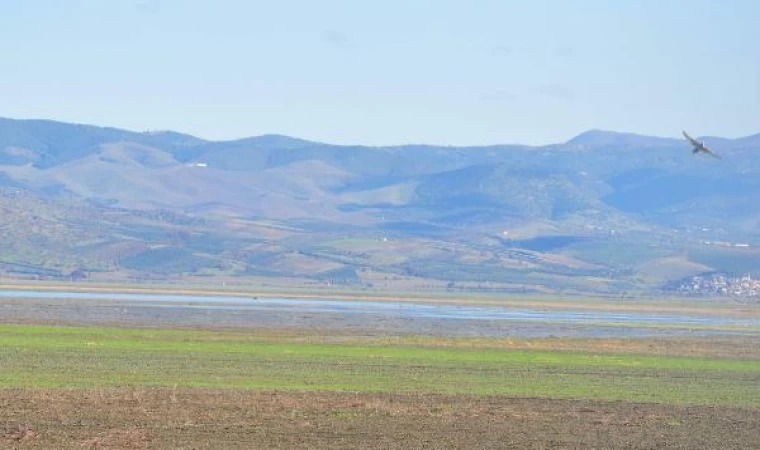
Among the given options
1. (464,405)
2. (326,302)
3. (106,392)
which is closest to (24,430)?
(106,392)

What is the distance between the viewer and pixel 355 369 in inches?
2388

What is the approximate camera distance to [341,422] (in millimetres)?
43781

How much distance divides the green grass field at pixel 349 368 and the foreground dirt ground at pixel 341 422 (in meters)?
3.13

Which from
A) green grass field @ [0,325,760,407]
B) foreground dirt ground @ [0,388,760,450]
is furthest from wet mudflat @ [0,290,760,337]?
foreground dirt ground @ [0,388,760,450]

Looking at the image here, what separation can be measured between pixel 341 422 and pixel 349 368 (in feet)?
56.5

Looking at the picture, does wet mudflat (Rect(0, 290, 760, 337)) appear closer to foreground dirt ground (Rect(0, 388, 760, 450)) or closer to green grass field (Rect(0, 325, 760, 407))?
green grass field (Rect(0, 325, 760, 407))

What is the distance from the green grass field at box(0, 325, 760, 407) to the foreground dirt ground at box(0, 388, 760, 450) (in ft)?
10.3

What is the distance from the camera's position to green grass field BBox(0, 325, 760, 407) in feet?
176

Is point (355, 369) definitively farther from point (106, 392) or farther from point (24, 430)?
point (24, 430)

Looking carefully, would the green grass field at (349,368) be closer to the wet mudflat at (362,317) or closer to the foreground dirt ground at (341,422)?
the foreground dirt ground at (341,422)

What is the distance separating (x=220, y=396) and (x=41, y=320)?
41906mm

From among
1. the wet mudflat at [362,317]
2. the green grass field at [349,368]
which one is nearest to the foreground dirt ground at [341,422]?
the green grass field at [349,368]

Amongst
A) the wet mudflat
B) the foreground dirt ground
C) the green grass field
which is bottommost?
the wet mudflat

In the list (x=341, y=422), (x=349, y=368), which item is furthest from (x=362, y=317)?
(x=341, y=422)
